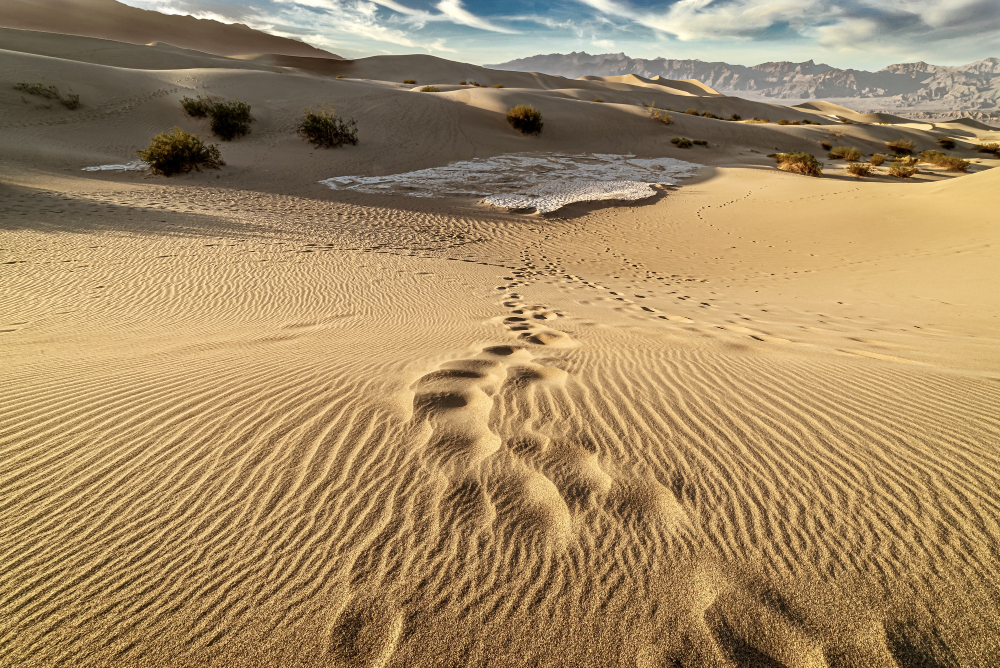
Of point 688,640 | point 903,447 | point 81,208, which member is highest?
point 903,447

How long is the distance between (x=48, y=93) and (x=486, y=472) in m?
29.9

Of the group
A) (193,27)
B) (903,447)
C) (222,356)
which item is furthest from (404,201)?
(193,27)

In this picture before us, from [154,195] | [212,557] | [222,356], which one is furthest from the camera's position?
[154,195]

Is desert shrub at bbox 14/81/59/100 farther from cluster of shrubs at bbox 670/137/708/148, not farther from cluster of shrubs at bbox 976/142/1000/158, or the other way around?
cluster of shrubs at bbox 976/142/1000/158

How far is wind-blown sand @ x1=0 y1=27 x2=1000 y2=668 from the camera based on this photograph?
146 cm

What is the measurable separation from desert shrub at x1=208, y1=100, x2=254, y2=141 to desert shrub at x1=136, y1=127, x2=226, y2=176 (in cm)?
635

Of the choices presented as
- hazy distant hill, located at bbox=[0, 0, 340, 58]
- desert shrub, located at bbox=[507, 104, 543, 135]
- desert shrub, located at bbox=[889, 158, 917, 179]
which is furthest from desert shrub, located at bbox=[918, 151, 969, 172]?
hazy distant hill, located at bbox=[0, 0, 340, 58]

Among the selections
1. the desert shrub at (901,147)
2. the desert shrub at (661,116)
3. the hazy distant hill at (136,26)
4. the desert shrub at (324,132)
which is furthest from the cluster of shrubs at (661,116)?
the hazy distant hill at (136,26)

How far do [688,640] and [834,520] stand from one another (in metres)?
0.93

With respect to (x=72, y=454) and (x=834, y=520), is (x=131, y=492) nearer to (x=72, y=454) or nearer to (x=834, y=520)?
(x=72, y=454)

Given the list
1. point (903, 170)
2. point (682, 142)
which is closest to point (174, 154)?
point (682, 142)

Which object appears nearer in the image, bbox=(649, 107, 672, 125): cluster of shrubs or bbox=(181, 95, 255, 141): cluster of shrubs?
bbox=(181, 95, 255, 141): cluster of shrubs

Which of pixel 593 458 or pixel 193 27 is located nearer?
pixel 593 458

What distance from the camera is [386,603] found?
1534 millimetres
